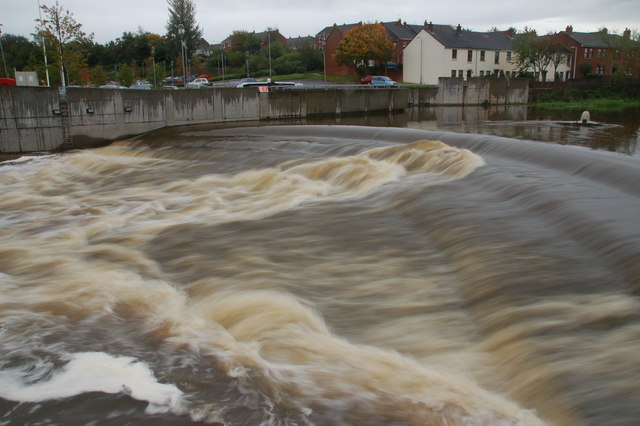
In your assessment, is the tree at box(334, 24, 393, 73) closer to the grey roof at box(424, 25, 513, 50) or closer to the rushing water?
the grey roof at box(424, 25, 513, 50)

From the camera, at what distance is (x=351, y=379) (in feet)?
14.2

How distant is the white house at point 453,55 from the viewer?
216ft

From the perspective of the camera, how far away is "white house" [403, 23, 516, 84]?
6569 centimetres

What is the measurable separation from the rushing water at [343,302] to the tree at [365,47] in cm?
5627

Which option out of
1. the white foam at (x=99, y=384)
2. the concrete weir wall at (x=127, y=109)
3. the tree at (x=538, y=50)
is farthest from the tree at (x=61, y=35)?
the tree at (x=538, y=50)

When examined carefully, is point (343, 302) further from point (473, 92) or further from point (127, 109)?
point (473, 92)

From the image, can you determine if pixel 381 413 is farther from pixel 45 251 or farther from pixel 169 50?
pixel 169 50

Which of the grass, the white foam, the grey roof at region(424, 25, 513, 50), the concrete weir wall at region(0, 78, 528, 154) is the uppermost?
the grey roof at region(424, 25, 513, 50)

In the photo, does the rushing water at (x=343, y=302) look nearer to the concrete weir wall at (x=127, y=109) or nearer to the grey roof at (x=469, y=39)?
the concrete weir wall at (x=127, y=109)

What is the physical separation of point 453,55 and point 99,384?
219 feet

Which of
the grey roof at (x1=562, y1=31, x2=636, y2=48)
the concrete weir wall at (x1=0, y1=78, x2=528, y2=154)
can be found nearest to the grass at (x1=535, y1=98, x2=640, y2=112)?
the concrete weir wall at (x1=0, y1=78, x2=528, y2=154)

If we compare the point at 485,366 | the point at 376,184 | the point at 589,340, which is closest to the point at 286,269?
the point at 485,366

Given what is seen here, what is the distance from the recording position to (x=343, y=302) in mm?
5863

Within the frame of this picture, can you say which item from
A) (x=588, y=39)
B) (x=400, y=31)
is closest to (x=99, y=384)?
(x=400, y=31)
